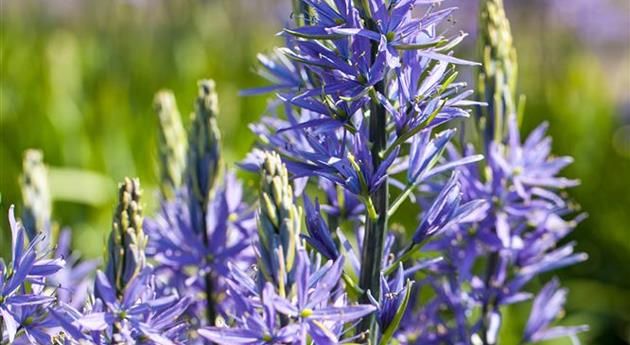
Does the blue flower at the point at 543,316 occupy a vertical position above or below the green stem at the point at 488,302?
below

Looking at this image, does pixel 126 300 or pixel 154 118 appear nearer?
pixel 126 300

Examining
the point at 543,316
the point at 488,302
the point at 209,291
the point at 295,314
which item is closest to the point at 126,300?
the point at 295,314

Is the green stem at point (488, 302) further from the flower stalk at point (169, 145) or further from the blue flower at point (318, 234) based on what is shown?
the flower stalk at point (169, 145)

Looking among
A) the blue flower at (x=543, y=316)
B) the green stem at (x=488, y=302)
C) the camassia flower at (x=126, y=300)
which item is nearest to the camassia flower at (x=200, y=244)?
the camassia flower at (x=126, y=300)

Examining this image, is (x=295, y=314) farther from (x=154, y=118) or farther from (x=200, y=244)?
(x=154, y=118)

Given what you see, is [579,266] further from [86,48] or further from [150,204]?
[86,48]

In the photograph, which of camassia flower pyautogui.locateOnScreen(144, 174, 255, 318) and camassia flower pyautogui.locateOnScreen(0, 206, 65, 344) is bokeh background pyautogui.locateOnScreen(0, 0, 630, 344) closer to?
camassia flower pyautogui.locateOnScreen(144, 174, 255, 318)

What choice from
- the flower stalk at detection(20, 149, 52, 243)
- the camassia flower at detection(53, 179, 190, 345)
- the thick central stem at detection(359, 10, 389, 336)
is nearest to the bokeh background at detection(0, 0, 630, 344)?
the flower stalk at detection(20, 149, 52, 243)

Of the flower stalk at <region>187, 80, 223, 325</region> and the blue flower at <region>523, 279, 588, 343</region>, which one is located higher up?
the flower stalk at <region>187, 80, 223, 325</region>
